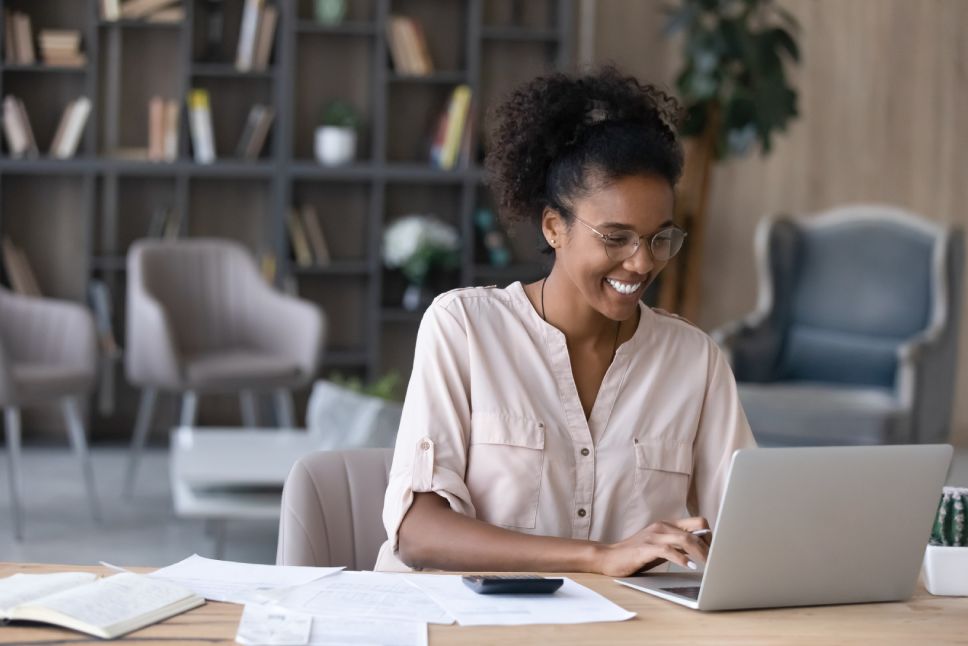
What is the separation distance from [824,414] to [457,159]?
2298 millimetres

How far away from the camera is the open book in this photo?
136 centimetres

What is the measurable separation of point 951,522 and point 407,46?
4.85 meters

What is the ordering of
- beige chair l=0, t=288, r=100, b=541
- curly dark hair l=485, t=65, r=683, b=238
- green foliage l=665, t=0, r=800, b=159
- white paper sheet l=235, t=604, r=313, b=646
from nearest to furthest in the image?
white paper sheet l=235, t=604, r=313, b=646 → curly dark hair l=485, t=65, r=683, b=238 → beige chair l=0, t=288, r=100, b=541 → green foliage l=665, t=0, r=800, b=159

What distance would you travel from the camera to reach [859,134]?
6.81m

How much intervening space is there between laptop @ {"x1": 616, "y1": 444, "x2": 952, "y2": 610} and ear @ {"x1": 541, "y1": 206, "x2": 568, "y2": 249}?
0.60 m

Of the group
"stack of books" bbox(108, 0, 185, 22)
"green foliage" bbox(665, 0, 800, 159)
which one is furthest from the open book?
"stack of books" bbox(108, 0, 185, 22)

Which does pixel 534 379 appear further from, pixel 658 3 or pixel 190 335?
pixel 658 3

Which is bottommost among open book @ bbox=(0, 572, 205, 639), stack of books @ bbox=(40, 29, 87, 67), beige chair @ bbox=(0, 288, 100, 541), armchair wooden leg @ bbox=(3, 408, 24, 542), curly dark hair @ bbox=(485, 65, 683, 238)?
armchair wooden leg @ bbox=(3, 408, 24, 542)

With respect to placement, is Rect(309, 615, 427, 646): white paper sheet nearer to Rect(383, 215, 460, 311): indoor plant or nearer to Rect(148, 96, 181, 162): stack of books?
Rect(383, 215, 460, 311): indoor plant

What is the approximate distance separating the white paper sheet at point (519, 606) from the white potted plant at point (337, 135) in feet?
15.5

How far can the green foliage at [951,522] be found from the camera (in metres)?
1.69

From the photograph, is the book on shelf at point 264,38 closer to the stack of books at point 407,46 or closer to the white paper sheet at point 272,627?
the stack of books at point 407,46

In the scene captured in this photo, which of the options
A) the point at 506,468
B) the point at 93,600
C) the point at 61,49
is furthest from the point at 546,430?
the point at 61,49

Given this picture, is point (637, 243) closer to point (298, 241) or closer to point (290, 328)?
point (290, 328)
